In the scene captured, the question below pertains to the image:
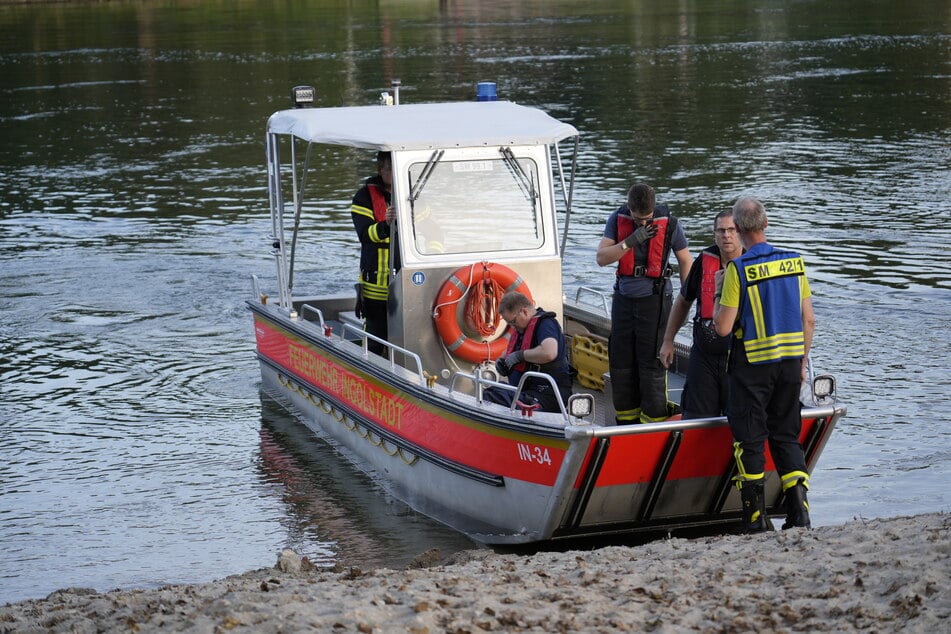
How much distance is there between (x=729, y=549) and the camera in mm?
6371

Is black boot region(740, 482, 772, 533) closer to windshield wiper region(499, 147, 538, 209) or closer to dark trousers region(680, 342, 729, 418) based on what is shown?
dark trousers region(680, 342, 729, 418)

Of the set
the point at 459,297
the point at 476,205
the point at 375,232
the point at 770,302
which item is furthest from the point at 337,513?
the point at 770,302

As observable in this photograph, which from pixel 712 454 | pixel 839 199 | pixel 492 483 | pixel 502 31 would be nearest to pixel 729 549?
pixel 712 454

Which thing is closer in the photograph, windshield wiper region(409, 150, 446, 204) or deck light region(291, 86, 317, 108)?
windshield wiper region(409, 150, 446, 204)

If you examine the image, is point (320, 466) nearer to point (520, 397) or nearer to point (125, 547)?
point (125, 547)

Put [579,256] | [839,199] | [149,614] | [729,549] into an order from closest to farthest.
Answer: [149,614] → [729,549] → [579,256] → [839,199]

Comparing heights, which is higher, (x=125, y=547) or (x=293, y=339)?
(x=293, y=339)

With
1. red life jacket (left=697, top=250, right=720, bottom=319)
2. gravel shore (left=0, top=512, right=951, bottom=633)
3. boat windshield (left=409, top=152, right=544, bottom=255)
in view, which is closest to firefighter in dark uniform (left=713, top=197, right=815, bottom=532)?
red life jacket (left=697, top=250, right=720, bottom=319)

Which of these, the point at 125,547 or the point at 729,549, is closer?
the point at 729,549

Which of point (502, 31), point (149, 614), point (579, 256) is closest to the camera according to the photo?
point (149, 614)

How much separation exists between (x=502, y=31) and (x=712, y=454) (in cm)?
4265

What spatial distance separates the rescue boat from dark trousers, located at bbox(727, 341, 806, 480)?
25 centimetres

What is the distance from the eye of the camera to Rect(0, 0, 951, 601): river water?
8883 mm

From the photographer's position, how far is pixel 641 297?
8047 mm
